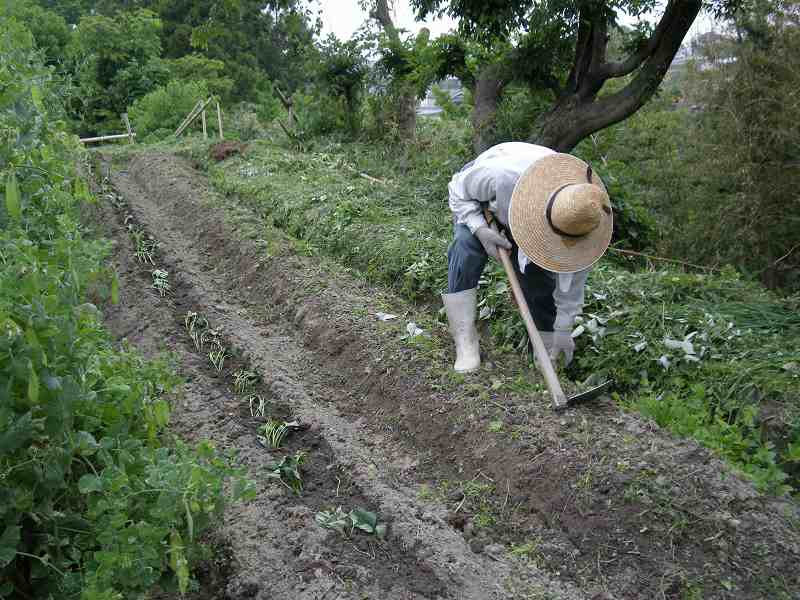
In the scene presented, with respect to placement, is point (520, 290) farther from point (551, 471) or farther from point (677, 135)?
point (677, 135)

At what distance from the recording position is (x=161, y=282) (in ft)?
21.3

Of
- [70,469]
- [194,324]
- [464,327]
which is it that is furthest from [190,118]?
[70,469]

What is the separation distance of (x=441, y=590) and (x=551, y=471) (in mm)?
863

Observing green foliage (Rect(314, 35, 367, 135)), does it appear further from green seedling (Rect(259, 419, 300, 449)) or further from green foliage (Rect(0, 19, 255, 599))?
green foliage (Rect(0, 19, 255, 599))

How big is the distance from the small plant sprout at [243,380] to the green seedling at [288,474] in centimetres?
102

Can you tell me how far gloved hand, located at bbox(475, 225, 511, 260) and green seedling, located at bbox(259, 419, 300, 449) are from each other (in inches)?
60.2

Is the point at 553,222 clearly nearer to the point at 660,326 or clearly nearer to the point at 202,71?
the point at 660,326

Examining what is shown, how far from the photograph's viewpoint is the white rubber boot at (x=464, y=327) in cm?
444

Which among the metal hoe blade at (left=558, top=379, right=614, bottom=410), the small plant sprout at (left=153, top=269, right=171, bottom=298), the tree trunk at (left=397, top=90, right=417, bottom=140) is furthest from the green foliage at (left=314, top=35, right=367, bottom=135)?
the metal hoe blade at (left=558, top=379, right=614, bottom=410)

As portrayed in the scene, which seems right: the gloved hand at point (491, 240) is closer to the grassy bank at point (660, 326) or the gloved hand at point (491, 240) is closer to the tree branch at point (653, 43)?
the grassy bank at point (660, 326)

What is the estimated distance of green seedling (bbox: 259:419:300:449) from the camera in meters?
4.09

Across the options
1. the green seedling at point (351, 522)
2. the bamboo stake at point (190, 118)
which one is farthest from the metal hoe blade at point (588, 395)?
the bamboo stake at point (190, 118)

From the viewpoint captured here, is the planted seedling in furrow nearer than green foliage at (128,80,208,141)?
Yes

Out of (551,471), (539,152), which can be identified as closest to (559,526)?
(551,471)
